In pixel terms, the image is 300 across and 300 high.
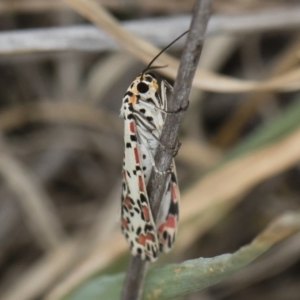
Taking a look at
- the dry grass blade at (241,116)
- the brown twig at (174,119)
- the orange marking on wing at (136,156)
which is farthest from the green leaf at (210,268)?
the dry grass blade at (241,116)

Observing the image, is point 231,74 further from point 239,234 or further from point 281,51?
point 239,234

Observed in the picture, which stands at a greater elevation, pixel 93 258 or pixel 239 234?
pixel 239 234

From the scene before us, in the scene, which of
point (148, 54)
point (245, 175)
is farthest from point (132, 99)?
point (245, 175)

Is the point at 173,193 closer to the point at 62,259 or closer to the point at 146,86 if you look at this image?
the point at 146,86

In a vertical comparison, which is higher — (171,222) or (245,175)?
(245,175)

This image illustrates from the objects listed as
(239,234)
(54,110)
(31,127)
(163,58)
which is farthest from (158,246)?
(31,127)

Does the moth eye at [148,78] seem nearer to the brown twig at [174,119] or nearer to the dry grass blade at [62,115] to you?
the brown twig at [174,119]

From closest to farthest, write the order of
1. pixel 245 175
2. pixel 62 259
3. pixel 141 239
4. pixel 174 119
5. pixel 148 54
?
pixel 174 119 → pixel 141 239 → pixel 148 54 → pixel 245 175 → pixel 62 259
